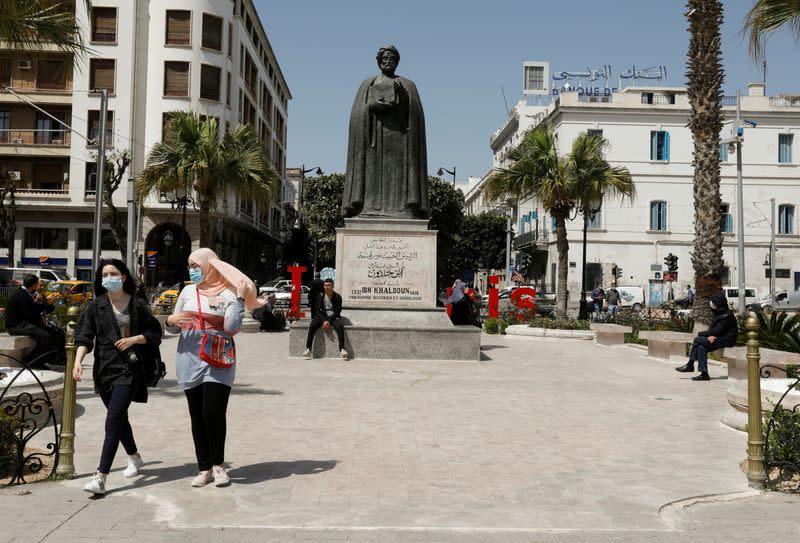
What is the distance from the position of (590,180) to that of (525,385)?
18.1 m

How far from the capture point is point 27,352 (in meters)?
11.1

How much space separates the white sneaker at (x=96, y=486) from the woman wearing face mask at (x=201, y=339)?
0.62 meters

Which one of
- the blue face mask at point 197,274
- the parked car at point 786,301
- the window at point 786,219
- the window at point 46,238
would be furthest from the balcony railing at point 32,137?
the window at point 786,219

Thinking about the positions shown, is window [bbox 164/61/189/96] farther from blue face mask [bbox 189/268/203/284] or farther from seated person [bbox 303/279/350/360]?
blue face mask [bbox 189/268/203/284]

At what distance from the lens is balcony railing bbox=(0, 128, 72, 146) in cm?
4544

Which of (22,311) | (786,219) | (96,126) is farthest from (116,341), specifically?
(786,219)

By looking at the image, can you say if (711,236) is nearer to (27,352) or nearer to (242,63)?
(27,352)

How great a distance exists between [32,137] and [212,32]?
11778 mm

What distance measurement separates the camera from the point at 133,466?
20.3 ft

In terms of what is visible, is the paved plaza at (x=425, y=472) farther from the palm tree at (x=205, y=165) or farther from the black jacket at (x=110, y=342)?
the palm tree at (x=205, y=165)

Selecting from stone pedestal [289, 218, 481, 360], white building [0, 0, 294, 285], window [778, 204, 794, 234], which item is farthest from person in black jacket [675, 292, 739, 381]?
window [778, 204, 794, 234]

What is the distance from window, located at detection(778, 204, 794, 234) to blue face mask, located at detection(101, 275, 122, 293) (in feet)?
177

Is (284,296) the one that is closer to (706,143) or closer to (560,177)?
(560,177)

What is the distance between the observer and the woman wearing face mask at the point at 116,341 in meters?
5.89
